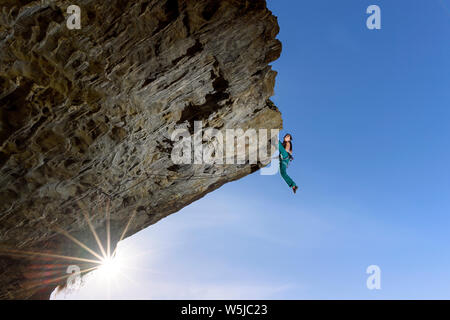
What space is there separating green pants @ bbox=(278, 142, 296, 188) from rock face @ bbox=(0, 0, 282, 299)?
171 cm

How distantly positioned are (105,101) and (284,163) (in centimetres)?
1078

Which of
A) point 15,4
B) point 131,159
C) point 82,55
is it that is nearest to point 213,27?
point 82,55

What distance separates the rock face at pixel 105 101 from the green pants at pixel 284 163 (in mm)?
1714

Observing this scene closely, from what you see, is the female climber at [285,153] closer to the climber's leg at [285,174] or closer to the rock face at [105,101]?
the climber's leg at [285,174]

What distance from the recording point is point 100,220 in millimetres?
17547

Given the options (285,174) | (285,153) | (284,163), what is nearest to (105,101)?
(285,174)

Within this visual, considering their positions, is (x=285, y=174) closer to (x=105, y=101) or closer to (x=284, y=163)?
(x=284, y=163)

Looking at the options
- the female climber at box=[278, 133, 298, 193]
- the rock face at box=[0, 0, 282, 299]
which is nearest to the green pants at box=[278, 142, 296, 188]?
the female climber at box=[278, 133, 298, 193]

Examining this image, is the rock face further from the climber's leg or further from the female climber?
the climber's leg

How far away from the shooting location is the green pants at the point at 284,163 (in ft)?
55.0

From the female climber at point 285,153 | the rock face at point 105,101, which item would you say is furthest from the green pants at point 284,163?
the rock face at point 105,101

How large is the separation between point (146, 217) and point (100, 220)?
3.05 meters

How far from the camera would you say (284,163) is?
17.7 m
